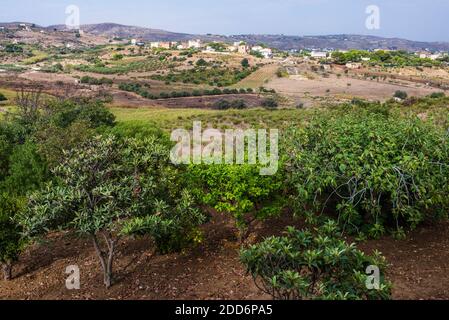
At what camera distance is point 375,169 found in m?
8.00

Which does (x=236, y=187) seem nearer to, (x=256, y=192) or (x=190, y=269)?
(x=256, y=192)

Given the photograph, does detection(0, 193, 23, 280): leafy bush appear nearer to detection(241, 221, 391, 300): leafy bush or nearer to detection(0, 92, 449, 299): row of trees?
detection(0, 92, 449, 299): row of trees

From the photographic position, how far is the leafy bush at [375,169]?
26.4ft

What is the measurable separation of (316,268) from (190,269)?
3.53 meters

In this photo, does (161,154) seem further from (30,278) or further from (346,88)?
(346,88)

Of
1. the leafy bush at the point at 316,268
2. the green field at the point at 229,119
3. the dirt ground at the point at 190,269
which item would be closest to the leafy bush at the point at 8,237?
the dirt ground at the point at 190,269

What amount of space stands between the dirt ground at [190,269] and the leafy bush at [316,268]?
80.0 inches

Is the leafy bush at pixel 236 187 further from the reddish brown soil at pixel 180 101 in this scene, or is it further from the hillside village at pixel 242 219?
the reddish brown soil at pixel 180 101

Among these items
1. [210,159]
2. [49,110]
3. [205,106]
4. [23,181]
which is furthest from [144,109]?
[210,159]

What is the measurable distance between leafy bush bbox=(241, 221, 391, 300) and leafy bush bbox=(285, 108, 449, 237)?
2.74m

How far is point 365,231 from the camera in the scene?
29.3 ft

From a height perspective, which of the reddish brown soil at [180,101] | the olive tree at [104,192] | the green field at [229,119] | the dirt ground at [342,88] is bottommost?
the olive tree at [104,192]

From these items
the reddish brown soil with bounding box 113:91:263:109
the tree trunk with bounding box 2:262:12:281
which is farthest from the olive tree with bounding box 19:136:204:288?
the reddish brown soil with bounding box 113:91:263:109

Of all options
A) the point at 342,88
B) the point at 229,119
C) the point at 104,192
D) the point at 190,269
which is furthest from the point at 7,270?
the point at 342,88
